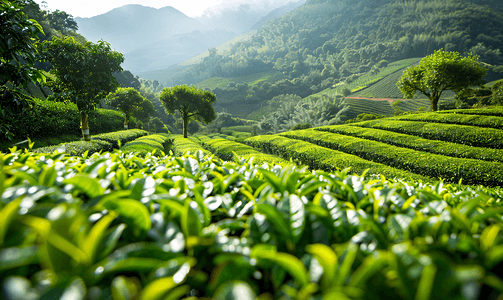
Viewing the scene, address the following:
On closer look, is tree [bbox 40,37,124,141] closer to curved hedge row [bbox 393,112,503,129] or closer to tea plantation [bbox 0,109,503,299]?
tea plantation [bbox 0,109,503,299]

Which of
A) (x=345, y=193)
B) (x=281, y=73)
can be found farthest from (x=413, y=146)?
(x=281, y=73)

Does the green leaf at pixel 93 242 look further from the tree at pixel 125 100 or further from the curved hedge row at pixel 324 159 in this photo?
the tree at pixel 125 100

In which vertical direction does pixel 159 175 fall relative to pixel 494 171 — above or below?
above

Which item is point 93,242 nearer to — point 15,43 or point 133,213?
point 133,213

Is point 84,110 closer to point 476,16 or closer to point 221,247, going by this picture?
point 221,247

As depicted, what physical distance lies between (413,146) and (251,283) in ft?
47.1

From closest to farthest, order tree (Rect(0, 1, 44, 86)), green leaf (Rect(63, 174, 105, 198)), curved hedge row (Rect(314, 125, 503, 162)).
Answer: green leaf (Rect(63, 174, 105, 198)) < tree (Rect(0, 1, 44, 86)) < curved hedge row (Rect(314, 125, 503, 162))

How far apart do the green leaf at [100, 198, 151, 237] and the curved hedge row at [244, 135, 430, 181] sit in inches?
305

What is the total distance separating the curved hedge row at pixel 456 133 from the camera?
10430mm

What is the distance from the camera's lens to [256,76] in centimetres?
15750

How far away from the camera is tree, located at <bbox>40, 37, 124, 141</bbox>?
33.1 feet

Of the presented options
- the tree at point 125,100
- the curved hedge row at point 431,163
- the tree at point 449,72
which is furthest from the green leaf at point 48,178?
the tree at point 125,100

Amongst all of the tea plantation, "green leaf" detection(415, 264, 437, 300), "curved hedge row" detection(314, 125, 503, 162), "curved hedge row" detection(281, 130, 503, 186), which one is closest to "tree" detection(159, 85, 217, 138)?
"curved hedge row" detection(314, 125, 503, 162)

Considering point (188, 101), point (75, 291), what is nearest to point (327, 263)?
point (75, 291)
